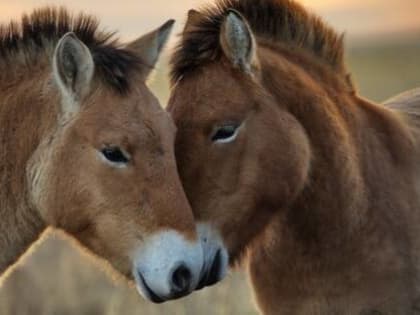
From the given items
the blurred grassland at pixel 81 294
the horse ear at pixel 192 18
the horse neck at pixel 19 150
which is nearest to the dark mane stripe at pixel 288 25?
the horse ear at pixel 192 18

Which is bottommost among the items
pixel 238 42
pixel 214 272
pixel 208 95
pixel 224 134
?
pixel 214 272

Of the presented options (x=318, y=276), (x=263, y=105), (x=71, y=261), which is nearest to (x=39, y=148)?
(x=263, y=105)

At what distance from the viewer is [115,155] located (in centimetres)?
600

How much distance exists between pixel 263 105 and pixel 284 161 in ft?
1.13

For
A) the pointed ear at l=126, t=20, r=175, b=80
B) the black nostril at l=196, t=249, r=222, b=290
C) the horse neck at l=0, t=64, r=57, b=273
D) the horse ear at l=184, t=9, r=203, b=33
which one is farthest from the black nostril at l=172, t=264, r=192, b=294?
the horse ear at l=184, t=9, r=203, b=33

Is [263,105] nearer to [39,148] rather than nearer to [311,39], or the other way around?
[311,39]

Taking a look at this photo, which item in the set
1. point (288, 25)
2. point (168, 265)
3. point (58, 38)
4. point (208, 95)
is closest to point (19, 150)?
point (58, 38)

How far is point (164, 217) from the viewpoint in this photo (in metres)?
5.92

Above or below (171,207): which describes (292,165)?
below

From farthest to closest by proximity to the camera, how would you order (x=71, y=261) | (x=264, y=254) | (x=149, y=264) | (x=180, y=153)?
(x=71, y=261) < (x=264, y=254) < (x=180, y=153) < (x=149, y=264)

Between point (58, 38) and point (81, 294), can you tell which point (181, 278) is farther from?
point (81, 294)

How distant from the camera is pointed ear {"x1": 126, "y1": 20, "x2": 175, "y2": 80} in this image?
264 inches

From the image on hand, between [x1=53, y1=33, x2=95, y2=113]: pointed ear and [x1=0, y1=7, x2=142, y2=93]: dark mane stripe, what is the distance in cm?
11

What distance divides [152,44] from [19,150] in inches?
42.1
